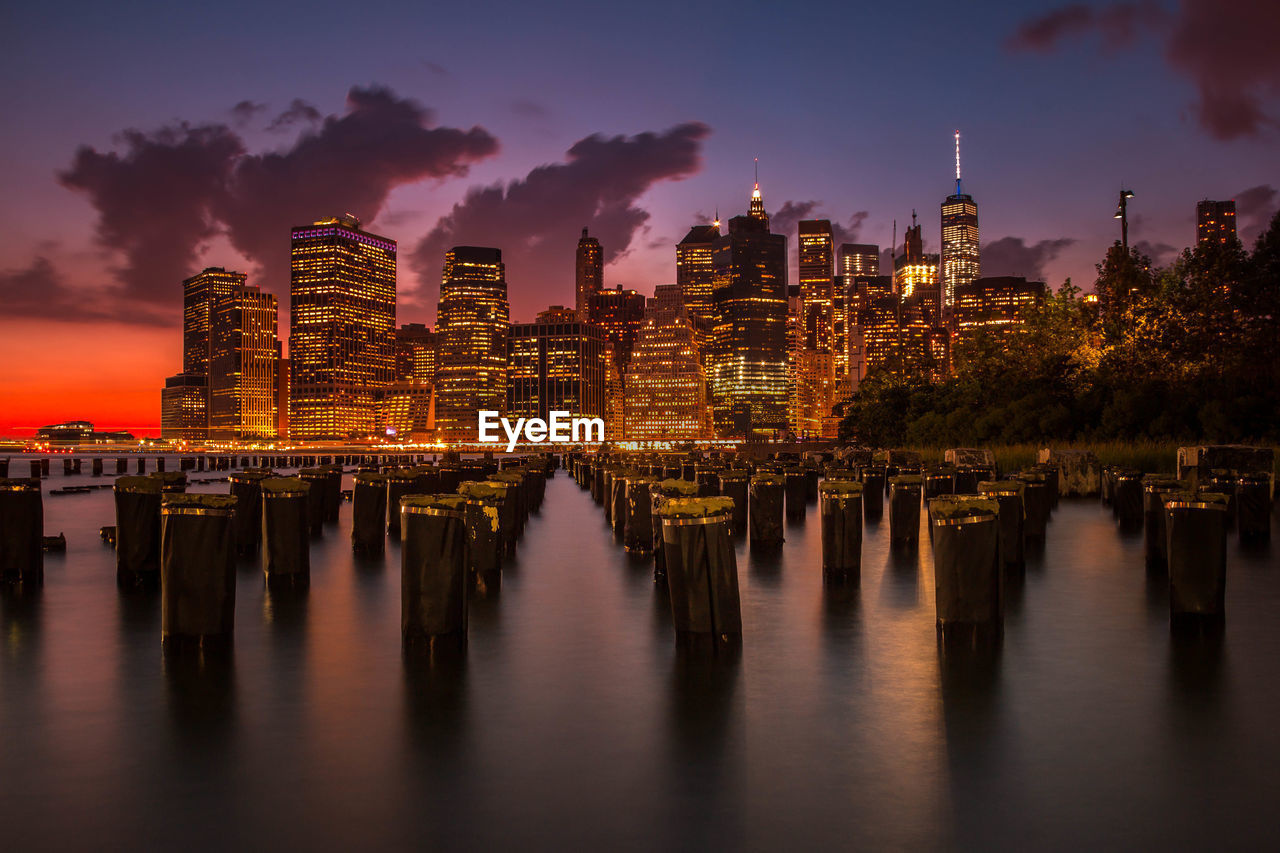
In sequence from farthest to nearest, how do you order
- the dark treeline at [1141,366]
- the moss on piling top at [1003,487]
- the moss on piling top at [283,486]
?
the dark treeline at [1141,366] → the moss on piling top at [1003,487] → the moss on piling top at [283,486]

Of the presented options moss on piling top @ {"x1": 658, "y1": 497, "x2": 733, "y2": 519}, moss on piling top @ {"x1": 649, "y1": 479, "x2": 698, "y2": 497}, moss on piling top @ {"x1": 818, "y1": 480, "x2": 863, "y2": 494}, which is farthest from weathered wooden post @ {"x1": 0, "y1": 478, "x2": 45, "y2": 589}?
moss on piling top @ {"x1": 818, "y1": 480, "x2": 863, "y2": 494}

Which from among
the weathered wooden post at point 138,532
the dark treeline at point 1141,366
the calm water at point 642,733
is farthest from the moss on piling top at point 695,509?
the dark treeline at point 1141,366

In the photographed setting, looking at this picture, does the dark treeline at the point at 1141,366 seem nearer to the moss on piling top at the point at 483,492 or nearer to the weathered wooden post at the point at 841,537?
the weathered wooden post at the point at 841,537

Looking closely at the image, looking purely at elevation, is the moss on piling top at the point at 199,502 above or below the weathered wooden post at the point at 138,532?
above

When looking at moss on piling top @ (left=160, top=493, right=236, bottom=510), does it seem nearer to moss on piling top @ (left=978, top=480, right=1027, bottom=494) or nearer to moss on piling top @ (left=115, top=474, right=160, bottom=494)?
moss on piling top @ (left=115, top=474, right=160, bottom=494)

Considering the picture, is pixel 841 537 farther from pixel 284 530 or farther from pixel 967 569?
pixel 284 530

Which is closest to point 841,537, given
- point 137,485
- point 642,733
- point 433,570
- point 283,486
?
point 433,570
